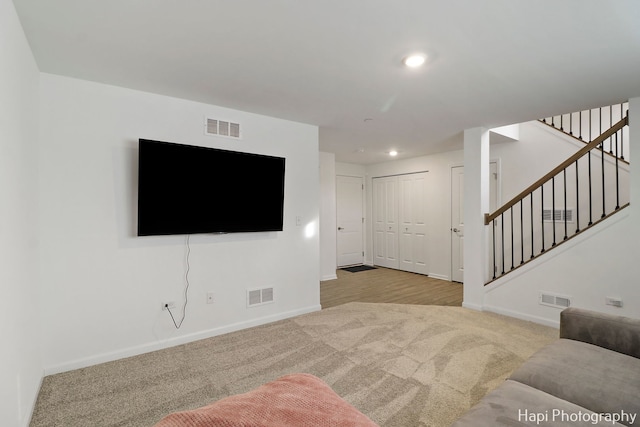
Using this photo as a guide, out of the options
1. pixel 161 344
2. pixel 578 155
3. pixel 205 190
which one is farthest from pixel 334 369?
pixel 578 155

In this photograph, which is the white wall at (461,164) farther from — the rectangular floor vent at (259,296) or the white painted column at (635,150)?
the rectangular floor vent at (259,296)

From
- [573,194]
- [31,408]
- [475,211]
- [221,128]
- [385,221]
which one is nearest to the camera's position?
[31,408]

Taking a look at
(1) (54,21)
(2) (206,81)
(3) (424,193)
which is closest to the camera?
(1) (54,21)

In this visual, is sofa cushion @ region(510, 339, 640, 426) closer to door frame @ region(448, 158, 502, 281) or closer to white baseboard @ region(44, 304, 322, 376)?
white baseboard @ region(44, 304, 322, 376)

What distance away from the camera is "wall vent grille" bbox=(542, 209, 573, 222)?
4238mm

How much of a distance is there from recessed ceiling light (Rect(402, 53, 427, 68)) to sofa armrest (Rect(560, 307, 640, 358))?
1.96 metres

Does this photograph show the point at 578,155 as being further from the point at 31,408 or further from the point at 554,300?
the point at 31,408

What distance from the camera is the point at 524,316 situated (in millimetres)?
3668

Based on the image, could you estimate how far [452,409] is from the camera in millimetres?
1982

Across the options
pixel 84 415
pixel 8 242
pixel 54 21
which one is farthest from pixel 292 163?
pixel 84 415

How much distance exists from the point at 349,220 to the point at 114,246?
488cm

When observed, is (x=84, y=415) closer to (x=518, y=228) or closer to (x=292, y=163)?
(x=292, y=163)

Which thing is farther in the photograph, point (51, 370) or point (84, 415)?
point (51, 370)

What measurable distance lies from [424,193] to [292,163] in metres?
3.35
